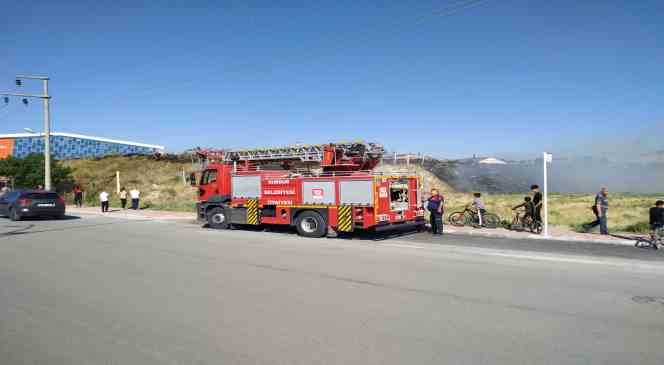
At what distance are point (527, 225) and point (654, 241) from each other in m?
4.21

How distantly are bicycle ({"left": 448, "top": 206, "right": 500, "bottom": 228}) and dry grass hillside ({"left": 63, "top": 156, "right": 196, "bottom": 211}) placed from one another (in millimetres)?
19306

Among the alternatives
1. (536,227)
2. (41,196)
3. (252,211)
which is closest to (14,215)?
(41,196)

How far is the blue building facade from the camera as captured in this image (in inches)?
2766

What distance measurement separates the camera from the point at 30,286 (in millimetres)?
7844

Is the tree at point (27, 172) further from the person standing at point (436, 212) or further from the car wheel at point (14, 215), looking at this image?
the person standing at point (436, 212)

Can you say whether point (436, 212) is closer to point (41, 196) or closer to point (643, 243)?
point (643, 243)

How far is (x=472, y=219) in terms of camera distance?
701 inches

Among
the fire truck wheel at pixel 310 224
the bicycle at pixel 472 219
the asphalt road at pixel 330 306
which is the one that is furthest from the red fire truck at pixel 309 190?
the asphalt road at pixel 330 306

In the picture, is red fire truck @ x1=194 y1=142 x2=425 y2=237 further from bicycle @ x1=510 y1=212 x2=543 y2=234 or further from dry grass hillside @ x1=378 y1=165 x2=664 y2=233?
bicycle @ x1=510 y1=212 x2=543 y2=234

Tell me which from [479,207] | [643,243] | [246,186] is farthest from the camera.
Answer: [246,186]

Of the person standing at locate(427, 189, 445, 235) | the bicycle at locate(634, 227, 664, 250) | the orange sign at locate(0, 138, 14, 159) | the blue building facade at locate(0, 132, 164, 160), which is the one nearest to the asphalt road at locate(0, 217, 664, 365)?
the bicycle at locate(634, 227, 664, 250)

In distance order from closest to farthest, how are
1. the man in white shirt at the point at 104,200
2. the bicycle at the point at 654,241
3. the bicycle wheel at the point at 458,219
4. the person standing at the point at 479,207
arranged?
the bicycle at the point at 654,241 → the person standing at the point at 479,207 → the bicycle wheel at the point at 458,219 → the man in white shirt at the point at 104,200

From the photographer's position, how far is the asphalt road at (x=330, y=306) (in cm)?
479

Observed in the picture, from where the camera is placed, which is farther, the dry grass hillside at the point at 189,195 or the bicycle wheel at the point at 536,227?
the dry grass hillside at the point at 189,195
